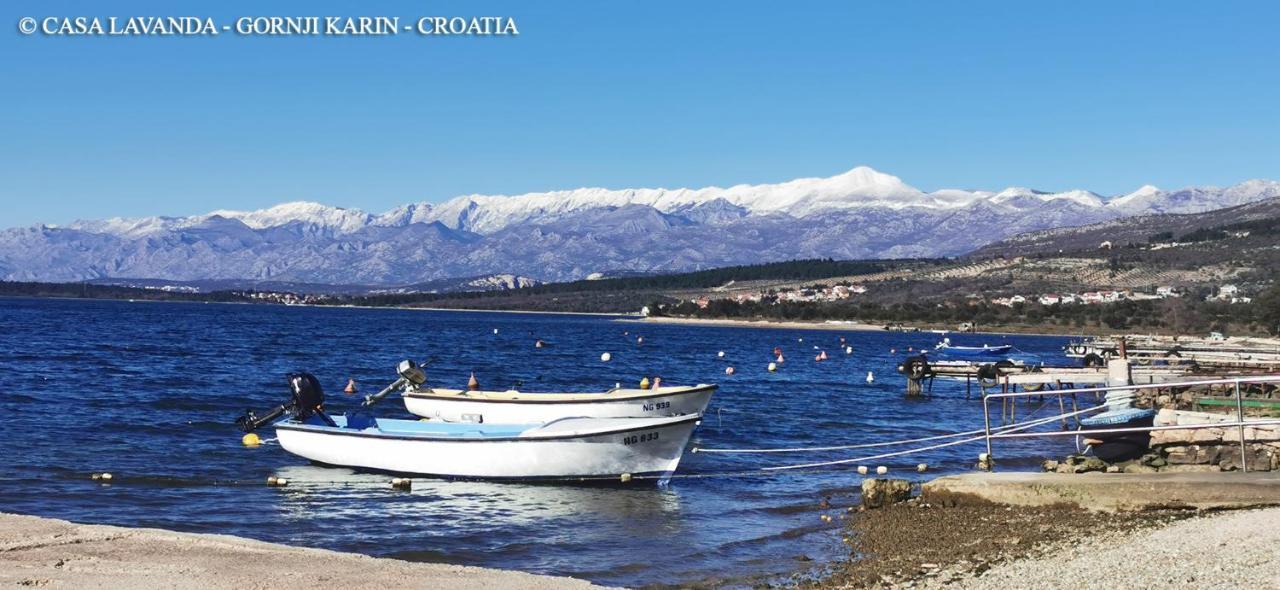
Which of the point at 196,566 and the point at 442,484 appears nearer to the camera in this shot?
the point at 196,566

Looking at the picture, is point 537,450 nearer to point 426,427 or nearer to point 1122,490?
point 426,427

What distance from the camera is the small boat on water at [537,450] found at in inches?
959

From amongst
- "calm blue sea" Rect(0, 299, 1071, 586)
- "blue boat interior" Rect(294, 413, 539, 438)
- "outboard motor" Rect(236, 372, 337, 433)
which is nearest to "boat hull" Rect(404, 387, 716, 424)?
"calm blue sea" Rect(0, 299, 1071, 586)

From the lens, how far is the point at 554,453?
24.4 meters

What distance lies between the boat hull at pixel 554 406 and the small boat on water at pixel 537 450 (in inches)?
277

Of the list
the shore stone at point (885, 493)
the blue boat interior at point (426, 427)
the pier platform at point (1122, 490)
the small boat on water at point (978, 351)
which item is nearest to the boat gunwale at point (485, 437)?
the blue boat interior at point (426, 427)

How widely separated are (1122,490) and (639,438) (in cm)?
990

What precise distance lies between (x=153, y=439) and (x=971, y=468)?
788 inches

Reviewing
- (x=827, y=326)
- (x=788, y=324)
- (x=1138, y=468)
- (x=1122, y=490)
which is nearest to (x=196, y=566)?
(x=1122, y=490)

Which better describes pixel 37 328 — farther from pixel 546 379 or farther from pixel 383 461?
pixel 383 461

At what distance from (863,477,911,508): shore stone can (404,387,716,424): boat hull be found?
12.4m

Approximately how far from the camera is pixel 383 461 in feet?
84.0

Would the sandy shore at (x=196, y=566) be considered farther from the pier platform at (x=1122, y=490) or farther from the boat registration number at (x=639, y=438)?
the boat registration number at (x=639, y=438)

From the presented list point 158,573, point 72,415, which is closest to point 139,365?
point 72,415
